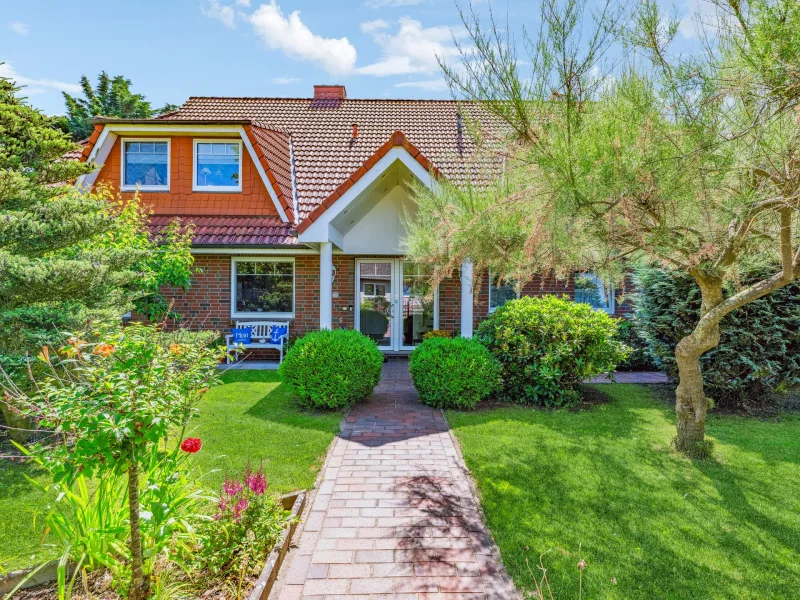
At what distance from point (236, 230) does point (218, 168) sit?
2092 mm

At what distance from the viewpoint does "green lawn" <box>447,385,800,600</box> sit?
3150 millimetres

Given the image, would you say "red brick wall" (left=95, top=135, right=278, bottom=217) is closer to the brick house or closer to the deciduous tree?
the brick house

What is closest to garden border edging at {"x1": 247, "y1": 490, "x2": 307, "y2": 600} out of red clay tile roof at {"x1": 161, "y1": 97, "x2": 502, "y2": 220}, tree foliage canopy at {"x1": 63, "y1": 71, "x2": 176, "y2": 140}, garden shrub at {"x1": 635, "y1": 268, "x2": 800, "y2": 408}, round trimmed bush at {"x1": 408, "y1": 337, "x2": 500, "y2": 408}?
→ round trimmed bush at {"x1": 408, "y1": 337, "x2": 500, "y2": 408}

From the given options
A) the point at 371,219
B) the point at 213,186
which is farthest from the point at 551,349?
the point at 213,186

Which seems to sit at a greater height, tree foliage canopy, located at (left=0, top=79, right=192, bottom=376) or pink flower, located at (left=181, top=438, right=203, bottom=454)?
tree foliage canopy, located at (left=0, top=79, right=192, bottom=376)

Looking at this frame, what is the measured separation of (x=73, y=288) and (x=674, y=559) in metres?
6.19

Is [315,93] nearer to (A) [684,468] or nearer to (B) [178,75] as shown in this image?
(B) [178,75]

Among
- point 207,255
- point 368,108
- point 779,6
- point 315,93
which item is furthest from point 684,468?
point 315,93

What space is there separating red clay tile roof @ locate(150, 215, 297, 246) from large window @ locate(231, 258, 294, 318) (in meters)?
1.03

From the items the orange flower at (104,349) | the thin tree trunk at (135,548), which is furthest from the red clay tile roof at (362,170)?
the thin tree trunk at (135,548)

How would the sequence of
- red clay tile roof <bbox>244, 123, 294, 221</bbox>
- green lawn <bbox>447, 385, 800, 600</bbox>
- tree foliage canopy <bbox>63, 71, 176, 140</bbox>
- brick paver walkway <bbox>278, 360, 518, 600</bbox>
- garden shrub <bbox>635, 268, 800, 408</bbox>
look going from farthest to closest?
tree foliage canopy <bbox>63, 71, 176, 140</bbox> → red clay tile roof <bbox>244, 123, 294, 221</bbox> → garden shrub <bbox>635, 268, 800, 408</bbox> → green lawn <bbox>447, 385, 800, 600</bbox> → brick paver walkway <bbox>278, 360, 518, 600</bbox>

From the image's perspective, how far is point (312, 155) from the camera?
12938 millimetres

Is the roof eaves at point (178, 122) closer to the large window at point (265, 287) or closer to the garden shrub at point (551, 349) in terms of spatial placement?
the large window at point (265, 287)

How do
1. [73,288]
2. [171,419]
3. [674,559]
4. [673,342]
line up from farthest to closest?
[673,342], [73,288], [674,559], [171,419]
